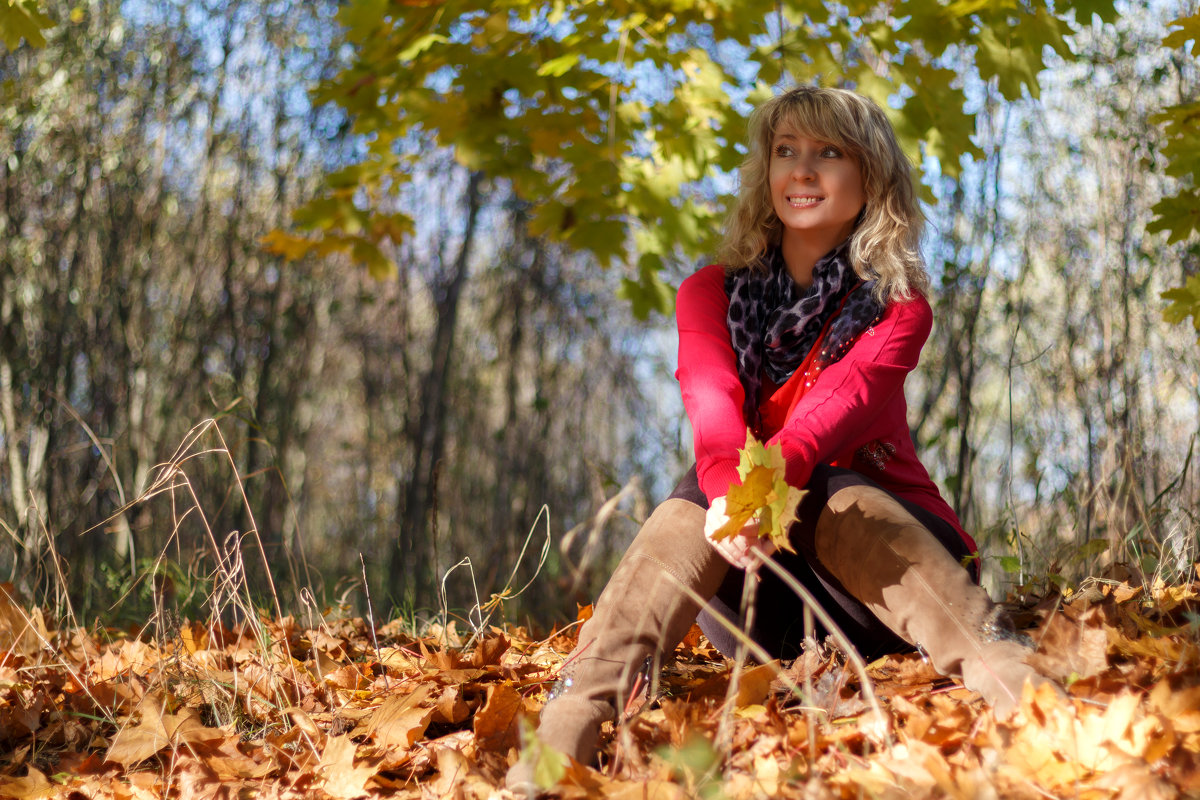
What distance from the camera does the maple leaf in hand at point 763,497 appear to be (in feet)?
4.61

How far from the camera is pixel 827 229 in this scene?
2.04m

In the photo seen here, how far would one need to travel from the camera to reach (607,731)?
1524mm

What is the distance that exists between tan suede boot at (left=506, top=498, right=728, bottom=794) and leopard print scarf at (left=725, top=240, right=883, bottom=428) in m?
0.44

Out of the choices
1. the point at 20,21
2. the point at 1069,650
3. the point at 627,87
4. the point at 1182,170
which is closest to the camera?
the point at 1069,650

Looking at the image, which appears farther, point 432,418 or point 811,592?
point 432,418

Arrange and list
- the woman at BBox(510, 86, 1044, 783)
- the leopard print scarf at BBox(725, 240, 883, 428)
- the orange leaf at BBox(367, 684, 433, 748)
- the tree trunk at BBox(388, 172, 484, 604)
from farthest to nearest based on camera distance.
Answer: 1. the tree trunk at BBox(388, 172, 484, 604)
2. the leopard print scarf at BBox(725, 240, 883, 428)
3. the orange leaf at BBox(367, 684, 433, 748)
4. the woman at BBox(510, 86, 1044, 783)

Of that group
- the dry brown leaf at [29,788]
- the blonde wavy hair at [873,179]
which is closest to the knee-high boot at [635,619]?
the blonde wavy hair at [873,179]

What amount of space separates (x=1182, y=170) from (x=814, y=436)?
1458 millimetres

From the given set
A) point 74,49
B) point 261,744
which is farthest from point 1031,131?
point 74,49

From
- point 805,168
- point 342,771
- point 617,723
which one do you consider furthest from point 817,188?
point 342,771

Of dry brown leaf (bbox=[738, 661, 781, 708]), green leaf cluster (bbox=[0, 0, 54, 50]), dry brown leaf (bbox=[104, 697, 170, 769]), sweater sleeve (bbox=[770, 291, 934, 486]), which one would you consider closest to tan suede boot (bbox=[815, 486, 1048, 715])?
sweater sleeve (bbox=[770, 291, 934, 486])

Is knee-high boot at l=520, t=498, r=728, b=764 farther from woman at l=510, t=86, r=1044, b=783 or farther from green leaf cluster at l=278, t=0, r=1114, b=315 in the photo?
green leaf cluster at l=278, t=0, r=1114, b=315

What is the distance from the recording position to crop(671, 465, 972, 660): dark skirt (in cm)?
168

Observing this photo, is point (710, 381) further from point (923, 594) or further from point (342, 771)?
point (342, 771)
